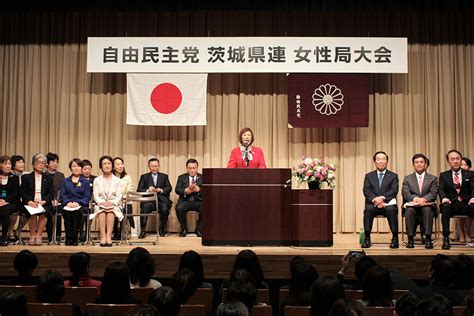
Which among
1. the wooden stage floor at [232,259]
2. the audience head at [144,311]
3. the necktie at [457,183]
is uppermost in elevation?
the necktie at [457,183]

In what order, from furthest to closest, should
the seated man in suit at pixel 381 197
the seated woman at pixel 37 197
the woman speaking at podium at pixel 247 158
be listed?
the woman speaking at podium at pixel 247 158 < the seated woman at pixel 37 197 < the seated man in suit at pixel 381 197

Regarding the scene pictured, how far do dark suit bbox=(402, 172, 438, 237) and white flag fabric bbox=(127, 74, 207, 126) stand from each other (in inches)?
133

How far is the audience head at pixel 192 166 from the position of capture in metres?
9.55

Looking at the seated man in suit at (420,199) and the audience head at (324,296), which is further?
the seated man in suit at (420,199)

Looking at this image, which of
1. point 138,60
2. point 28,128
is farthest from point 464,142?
point 28,128

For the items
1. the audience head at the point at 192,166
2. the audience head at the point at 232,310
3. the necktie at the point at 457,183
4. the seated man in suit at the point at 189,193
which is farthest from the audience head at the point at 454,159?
the audience head at the point at 232,310

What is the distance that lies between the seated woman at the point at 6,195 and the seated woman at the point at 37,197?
9 centimetres

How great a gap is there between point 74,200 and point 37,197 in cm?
49

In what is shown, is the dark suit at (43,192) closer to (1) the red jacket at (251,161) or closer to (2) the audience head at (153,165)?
(2) the audience head at (153,165)

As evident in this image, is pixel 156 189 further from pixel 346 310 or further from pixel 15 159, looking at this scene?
pixel 346 310

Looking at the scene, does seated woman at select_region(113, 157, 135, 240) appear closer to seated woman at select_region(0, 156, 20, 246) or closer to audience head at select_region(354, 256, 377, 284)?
seated woman at select_region(0, 156, 20, 246)

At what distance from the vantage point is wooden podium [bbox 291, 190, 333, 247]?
719 centimetres

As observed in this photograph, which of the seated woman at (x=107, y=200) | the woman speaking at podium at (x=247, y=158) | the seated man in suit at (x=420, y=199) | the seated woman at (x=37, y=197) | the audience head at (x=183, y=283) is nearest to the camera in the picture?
the audience head at (x=183, y=283)

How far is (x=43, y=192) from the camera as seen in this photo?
8.10 meters
